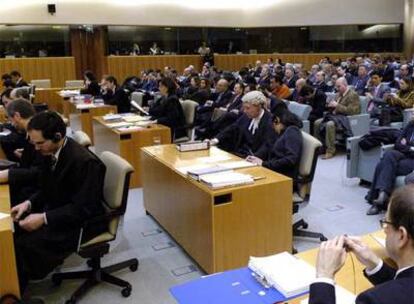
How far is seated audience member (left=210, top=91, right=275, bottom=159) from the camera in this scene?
401 centimetres

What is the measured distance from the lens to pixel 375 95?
7941 mm

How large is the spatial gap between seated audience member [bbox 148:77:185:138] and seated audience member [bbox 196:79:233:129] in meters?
1.16

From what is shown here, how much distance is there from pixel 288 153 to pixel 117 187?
1402 millimetres

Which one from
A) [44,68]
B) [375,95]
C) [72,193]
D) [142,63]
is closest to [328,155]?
[375,95]

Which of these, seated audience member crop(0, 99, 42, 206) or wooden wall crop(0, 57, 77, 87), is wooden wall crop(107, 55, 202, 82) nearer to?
wooden wall crop(0, 57, 77, 87)

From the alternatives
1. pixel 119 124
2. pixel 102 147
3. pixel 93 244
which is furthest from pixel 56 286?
pixel 102 147

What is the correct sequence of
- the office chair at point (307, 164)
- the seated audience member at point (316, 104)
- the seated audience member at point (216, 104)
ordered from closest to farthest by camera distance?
1. the office chair at point (307, 164)
2. the seated audience member at point (316, 104)
3. the seated audience member at point (216, 104)

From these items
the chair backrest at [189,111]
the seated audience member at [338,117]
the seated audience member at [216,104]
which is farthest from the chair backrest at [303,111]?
the chair backrest at [189,111]

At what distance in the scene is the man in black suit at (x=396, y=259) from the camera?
1.24m

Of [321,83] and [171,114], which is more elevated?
[321,83]

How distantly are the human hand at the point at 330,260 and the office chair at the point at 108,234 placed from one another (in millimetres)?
1677

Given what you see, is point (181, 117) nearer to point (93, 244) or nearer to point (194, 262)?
point (194, 262)

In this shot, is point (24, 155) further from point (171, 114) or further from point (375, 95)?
point (375, 95)

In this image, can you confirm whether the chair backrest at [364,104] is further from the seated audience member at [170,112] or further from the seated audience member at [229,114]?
the seated audience member at [170,112]
